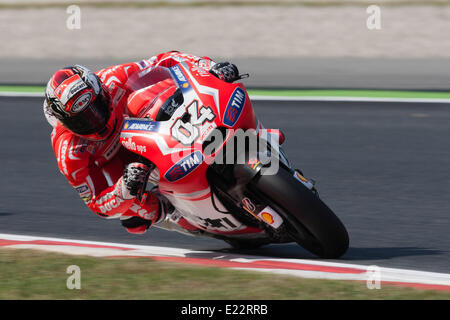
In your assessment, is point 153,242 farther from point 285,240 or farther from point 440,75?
point 440,75

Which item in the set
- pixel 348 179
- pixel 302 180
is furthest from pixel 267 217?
pixel 348 179

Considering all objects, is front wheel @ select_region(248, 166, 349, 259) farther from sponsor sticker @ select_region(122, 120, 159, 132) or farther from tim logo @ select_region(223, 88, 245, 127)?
sponsor sticker @ select_region(122, 120, 159, 132)

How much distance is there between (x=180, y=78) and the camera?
18.0 feet

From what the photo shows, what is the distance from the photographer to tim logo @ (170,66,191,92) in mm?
5395

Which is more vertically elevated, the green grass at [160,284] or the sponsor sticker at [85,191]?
the sponsor sticker at [85,191]

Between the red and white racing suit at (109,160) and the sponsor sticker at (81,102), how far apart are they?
305 mm

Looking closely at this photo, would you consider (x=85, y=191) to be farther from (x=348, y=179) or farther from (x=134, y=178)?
(x=348, y=179)

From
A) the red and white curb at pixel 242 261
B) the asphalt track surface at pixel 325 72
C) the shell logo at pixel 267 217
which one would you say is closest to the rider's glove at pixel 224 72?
the shell logo at pixel 267 217

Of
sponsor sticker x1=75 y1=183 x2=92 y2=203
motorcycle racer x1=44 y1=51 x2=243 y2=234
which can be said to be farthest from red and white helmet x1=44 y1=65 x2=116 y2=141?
sponsor sticker x1=75 y1=183 x2=92 y2=203

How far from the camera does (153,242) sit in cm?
656

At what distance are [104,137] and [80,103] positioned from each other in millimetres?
325

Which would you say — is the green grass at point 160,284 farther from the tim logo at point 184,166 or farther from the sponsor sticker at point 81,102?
the sponsor sticker at point 81,102

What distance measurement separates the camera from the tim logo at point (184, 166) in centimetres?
520

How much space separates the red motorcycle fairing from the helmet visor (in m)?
0.14
